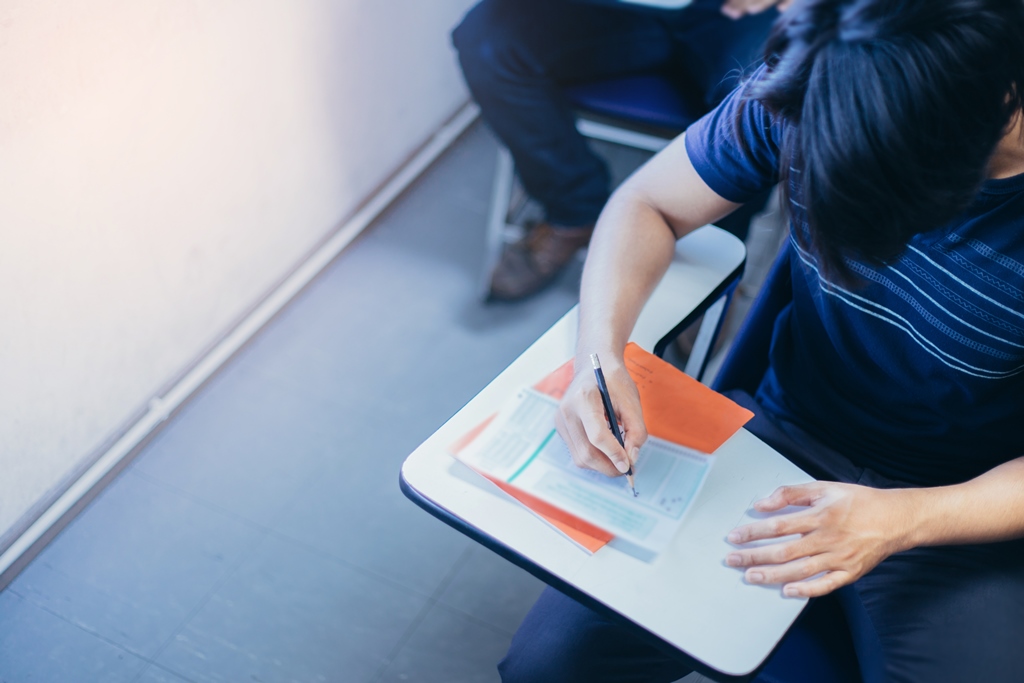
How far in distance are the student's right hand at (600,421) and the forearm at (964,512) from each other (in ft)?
0.99

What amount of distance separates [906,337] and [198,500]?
4.64 feet

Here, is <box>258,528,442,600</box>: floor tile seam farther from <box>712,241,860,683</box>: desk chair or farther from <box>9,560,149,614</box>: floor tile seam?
<box>712,241,860,683</box>: desk chair

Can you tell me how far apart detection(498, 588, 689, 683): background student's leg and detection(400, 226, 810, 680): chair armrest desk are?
0.17 meters

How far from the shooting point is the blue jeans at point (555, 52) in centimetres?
175

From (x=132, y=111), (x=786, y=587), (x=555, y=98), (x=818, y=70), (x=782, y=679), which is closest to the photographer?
(x=818, y=70)

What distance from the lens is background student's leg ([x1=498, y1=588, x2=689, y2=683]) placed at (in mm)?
934

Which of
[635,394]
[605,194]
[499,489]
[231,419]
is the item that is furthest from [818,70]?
[231,419]

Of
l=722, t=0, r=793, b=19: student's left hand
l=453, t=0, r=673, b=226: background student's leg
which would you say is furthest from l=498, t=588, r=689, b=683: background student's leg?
l=722, t=0, r=793, b=19: student's left hand

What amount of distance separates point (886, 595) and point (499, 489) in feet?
1.58

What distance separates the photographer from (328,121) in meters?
2.06

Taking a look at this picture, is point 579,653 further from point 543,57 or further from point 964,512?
point 543,57

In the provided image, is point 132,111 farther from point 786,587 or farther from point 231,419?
point 786,587

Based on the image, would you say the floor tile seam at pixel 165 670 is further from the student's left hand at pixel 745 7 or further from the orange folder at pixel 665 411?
the student's left hand at pixel 745 7

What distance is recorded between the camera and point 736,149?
992 mm
